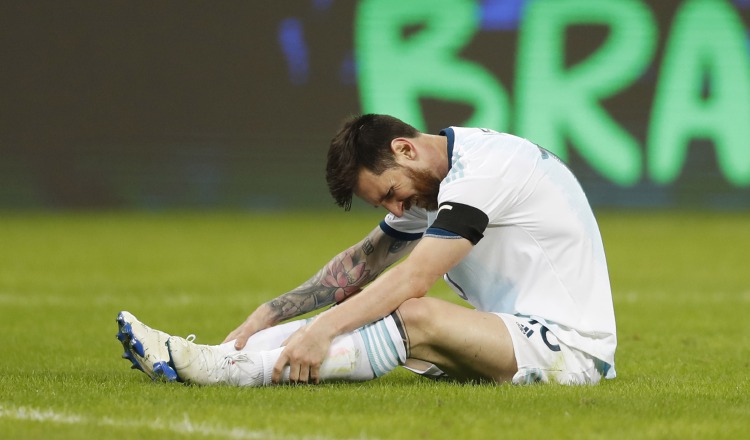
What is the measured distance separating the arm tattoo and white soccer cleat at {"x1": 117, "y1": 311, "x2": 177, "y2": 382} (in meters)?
0.92

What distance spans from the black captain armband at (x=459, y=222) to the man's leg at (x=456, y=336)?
29 cm

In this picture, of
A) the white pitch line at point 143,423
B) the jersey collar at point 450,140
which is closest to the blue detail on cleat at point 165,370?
the white pitch line at point 143,423

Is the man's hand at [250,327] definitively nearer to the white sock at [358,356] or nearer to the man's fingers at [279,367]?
the white sock at [358,356]

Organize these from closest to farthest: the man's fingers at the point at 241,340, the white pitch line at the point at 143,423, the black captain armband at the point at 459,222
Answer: the white pitch line at the point at 143,423
the black captain armband at the point at 459,222
the man's fingers at the point at 241,340

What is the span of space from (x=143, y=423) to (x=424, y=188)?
1.58m

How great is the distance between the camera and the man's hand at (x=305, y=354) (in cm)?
504

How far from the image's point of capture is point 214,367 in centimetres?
518

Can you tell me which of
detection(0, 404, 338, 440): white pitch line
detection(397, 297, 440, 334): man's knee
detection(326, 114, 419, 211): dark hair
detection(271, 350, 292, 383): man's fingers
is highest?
detection(326, 114, 419, 211): dark hair

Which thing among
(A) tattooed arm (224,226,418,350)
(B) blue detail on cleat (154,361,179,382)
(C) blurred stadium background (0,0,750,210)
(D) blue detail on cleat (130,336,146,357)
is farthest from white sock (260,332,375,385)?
(C) blurred stadium background (0,0,750,210)

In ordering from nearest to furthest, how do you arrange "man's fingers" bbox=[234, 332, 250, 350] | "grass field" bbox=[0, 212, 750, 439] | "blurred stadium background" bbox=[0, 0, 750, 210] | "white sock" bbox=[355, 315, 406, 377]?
"grass field" bbox=[0, 212, 750, 439]
"white sock" bbox=[355, 315, 406, 377]
"man's fingers" bbox=[234, 332, 250, 350]
"blurred stadium background" bbox=[0, 0, 750, 210]

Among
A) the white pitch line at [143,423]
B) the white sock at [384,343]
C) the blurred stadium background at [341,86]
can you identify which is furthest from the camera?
the blurred stadium background at [341,86]

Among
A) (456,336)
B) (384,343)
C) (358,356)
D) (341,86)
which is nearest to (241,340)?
(358,356)

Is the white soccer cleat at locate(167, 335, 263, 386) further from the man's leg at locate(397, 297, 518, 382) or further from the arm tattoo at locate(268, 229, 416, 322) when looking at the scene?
the arm tattoo at locate(268, 229, 416, 322)

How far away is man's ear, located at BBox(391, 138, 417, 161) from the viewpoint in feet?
17.1
